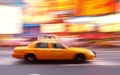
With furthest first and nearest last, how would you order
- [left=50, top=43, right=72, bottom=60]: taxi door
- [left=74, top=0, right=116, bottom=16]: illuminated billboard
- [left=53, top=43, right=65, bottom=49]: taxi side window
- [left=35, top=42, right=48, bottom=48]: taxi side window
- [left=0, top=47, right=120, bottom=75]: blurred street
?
[left=74, top=0, right=116, bottom=16]: illuminated billboard < [left=35, top=42, right=48, bottom=48]: taxi side window < [left=53, top=43, right=65, bottom=49]: taxi side window < [left=50, top=43, right=72, bottom=60]: taxi door < [left=0, top=47, right=120, bottom=75]: blurred street

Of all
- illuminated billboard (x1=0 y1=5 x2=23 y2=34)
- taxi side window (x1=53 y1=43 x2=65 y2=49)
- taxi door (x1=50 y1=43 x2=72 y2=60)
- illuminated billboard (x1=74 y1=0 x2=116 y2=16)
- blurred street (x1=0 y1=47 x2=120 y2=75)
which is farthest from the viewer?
illuminated billboard (x1=0 y1=5 x2=23 y2=34)

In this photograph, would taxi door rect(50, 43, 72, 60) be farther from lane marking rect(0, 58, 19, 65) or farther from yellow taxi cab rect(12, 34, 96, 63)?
lane marking rect(0, 58, 19, 65)

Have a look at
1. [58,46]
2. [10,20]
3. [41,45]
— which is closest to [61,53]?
[58,46]

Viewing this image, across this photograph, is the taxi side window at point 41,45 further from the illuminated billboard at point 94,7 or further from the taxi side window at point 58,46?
the illuminated billboard at point 94,7

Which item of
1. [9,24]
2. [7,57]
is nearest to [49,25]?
[9,24]

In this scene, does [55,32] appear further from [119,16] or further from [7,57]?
[7,57]

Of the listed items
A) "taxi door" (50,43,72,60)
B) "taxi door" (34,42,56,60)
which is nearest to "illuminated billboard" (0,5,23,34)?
"taxi door" (34,42,56,60)

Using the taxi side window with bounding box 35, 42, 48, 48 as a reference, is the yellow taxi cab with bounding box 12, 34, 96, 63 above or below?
below

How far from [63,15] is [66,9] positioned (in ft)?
1.58

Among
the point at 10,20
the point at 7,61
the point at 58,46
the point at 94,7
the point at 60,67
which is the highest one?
the point at 94,7

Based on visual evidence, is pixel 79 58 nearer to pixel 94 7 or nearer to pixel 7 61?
pixel 7 61

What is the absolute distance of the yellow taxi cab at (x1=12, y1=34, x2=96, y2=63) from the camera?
1427 cm

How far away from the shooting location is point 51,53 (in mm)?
14289

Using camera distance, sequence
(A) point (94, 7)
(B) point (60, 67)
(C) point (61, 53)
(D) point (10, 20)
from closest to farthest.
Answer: (B) point (60, 67)
(C) point (61, 53)
(A) point (94, 7)
(D) point (10, 20)
